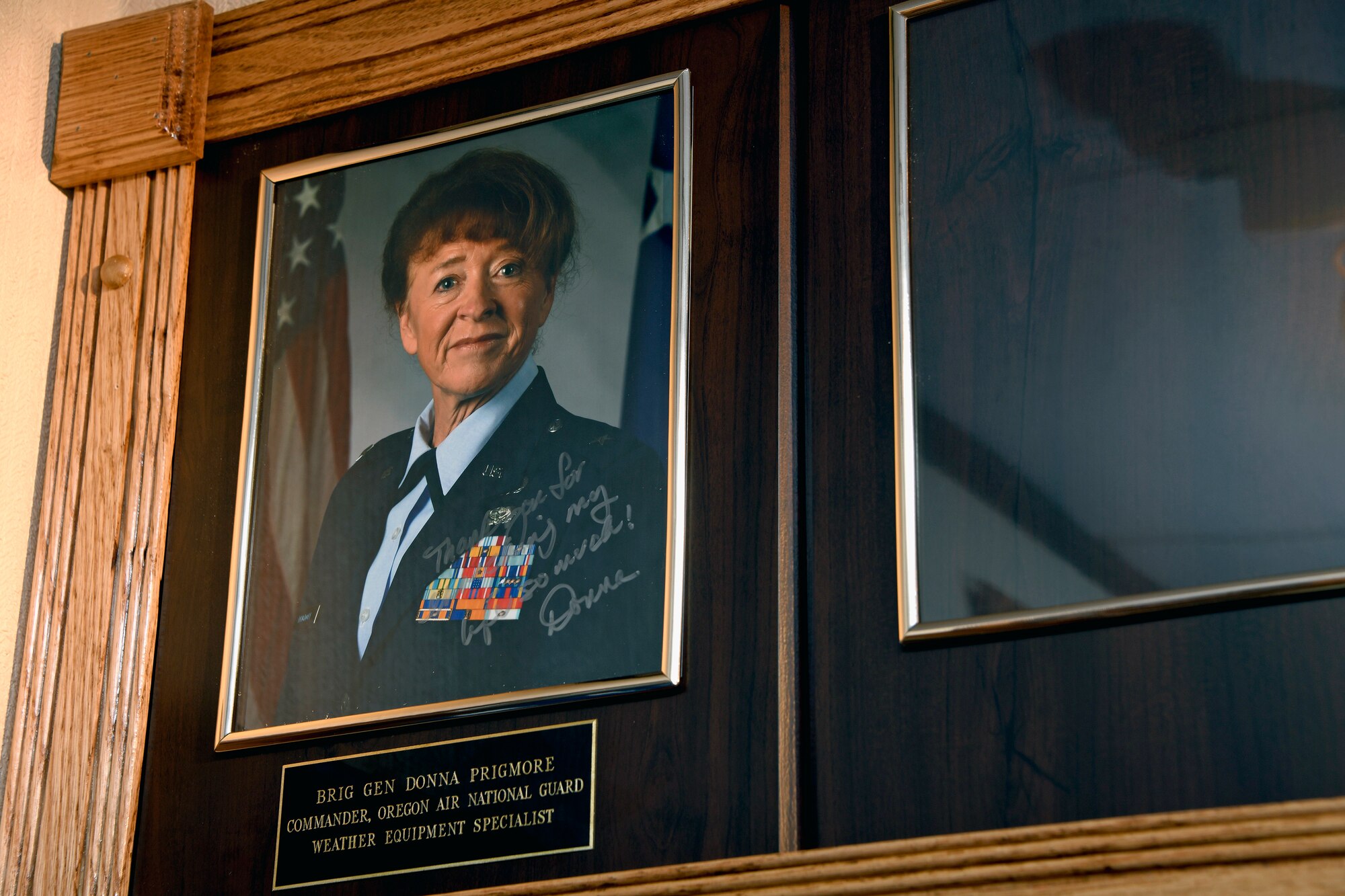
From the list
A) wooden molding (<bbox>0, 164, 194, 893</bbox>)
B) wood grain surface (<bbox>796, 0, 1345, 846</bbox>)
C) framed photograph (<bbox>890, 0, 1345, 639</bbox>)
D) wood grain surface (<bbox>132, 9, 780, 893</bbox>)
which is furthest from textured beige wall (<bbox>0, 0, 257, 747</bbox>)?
framed photograph (<bbox>890, 0, 1345, 639</bbox>)

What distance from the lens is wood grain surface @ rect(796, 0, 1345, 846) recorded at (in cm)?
130

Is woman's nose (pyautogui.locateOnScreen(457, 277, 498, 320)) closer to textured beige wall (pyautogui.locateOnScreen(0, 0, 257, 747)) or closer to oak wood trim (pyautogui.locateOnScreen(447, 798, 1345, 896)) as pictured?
textured beige wall (pyautogui.locateOnScreen(0, 0, 257, 747))

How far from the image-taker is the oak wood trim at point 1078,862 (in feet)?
3.71

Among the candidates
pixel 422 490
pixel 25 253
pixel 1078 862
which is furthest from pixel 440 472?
pixel 1078 862

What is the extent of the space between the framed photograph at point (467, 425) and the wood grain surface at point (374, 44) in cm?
9

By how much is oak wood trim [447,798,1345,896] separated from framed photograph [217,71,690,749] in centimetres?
25

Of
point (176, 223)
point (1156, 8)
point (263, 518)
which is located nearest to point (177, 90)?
point (176, 223)

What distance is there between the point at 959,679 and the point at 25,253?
1331 millimetres

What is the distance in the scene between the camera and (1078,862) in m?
1.20

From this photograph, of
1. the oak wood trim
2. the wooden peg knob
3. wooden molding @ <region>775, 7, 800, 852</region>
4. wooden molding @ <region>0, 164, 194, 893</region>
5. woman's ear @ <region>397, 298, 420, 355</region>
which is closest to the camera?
the oak wood trim

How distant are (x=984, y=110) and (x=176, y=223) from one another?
1.06 meters
